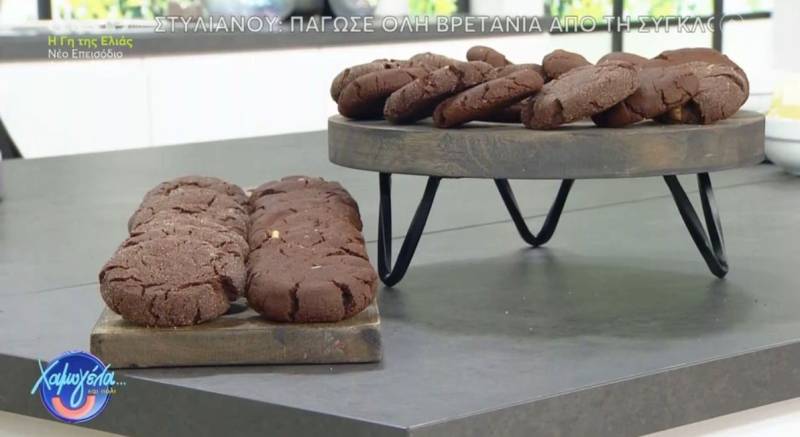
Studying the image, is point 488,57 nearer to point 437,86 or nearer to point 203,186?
point 437,86

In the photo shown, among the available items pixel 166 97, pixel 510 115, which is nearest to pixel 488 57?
pixel 510 115

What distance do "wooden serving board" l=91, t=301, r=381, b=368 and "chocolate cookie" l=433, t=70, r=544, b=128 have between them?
0.77ft

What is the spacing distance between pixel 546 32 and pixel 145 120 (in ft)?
5.39

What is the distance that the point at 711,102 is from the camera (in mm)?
1209

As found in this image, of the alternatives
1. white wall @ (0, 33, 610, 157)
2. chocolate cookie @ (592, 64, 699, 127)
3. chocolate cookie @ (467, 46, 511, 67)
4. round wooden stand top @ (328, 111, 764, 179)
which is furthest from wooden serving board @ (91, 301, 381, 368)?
white wall @ (0, 33, 610, 157)

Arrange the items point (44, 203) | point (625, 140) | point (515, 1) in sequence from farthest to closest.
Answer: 1. point (515, 1)
2. point (44, 203)
3. point (625, 140)

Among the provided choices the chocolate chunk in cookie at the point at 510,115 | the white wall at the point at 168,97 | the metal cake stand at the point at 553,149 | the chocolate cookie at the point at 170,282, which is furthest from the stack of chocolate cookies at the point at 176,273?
the white wall at the point at 168,97

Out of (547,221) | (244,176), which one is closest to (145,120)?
(244,176)

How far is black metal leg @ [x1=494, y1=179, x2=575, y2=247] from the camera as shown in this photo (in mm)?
1516

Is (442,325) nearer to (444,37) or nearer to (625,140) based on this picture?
(625,140)

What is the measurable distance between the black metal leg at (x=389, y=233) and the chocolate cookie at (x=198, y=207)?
0.14 metres

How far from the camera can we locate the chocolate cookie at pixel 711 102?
1207mm

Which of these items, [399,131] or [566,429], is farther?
[399,131]

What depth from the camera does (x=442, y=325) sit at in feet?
3.88
